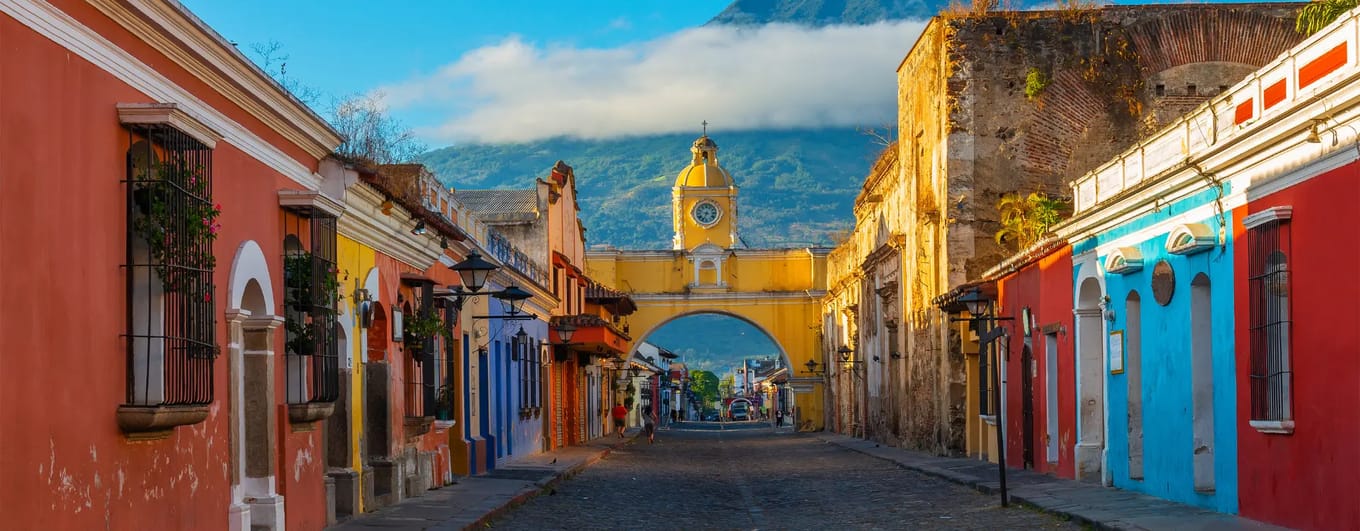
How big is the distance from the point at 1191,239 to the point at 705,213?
6113cm

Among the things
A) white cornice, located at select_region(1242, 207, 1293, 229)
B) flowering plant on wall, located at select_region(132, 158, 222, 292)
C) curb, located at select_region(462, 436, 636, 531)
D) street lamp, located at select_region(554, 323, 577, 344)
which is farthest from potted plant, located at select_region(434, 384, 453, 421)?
street lamp, located at select_region(554, 323, 577, 344)

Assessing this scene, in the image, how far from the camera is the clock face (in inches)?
2921

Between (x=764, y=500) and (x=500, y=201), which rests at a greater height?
(x=500, y=201)

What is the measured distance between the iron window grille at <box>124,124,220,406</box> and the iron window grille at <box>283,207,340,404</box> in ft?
9.17

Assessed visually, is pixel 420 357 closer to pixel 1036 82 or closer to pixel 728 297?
pixel 1036 82

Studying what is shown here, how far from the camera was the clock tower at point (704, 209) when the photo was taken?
243ft

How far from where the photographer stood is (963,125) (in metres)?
26.3

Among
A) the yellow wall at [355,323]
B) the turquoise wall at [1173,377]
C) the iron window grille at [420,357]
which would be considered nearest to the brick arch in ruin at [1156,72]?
the turquoise wall at [1173,377]

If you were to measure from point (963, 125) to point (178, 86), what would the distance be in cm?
1879

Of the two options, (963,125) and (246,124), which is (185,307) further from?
(963,125)

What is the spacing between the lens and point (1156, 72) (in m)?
25.6

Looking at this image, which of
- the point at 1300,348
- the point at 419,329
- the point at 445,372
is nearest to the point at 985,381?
the point at 445,372

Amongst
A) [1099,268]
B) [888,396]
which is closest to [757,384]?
[888,396]

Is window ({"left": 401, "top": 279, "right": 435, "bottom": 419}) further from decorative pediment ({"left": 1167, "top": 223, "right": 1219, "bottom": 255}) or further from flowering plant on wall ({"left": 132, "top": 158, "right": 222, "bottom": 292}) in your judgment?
flowering plant on wall ({"left": 132, "top": 158, "right": 222, "bottom": 292})
